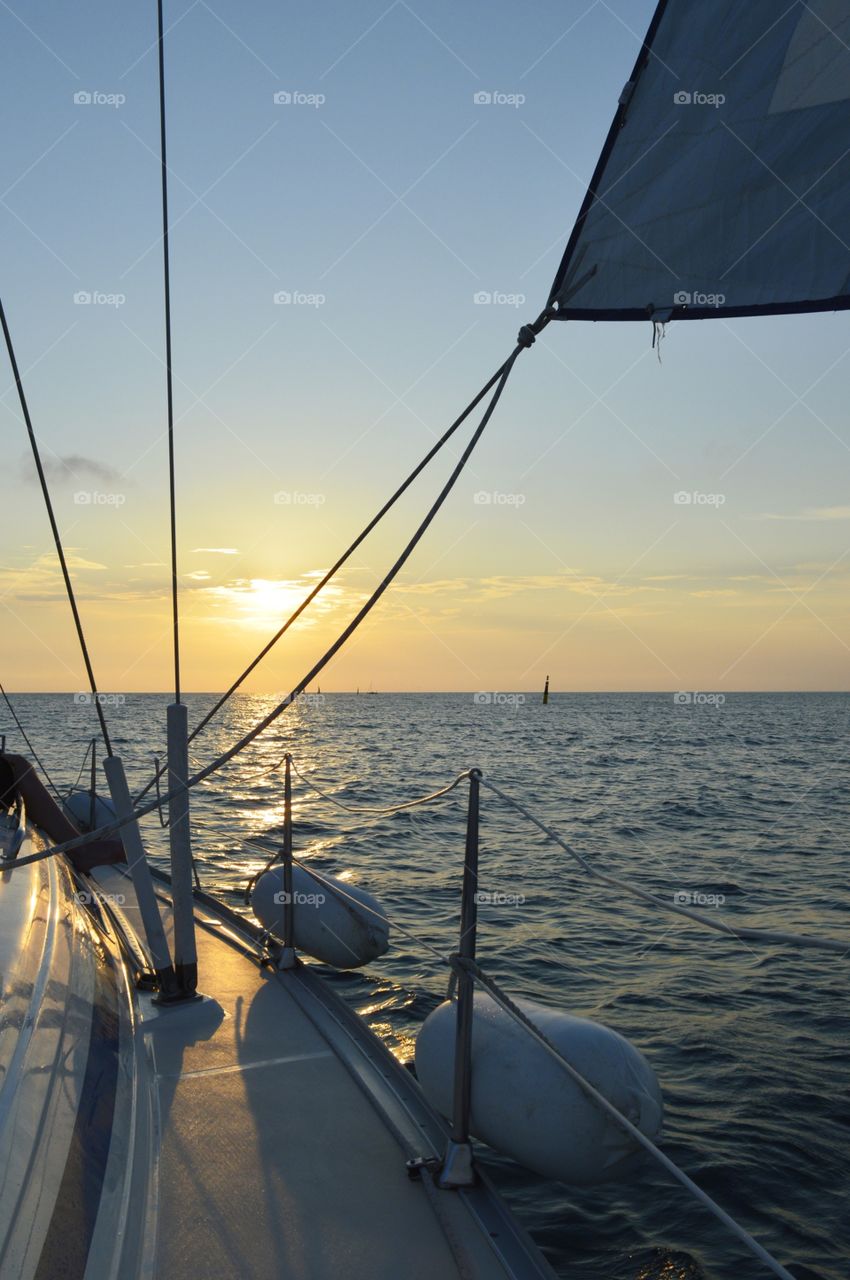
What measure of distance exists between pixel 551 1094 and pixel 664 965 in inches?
294

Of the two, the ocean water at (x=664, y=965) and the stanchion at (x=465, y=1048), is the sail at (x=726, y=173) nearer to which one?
the stanchion at (x=465, y=1048)

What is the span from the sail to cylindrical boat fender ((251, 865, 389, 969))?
4158 millimetres

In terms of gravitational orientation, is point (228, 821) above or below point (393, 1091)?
below

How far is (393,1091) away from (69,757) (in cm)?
4103

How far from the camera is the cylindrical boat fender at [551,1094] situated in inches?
129

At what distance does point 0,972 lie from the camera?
9.61ft

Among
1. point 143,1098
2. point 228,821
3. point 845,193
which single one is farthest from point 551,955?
point 228,821

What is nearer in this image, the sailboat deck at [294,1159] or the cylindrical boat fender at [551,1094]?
the sailboat deck at [294,1159]

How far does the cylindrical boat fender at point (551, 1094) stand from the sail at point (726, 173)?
2.93m

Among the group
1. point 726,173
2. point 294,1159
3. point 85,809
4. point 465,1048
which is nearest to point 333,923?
point 294,1159

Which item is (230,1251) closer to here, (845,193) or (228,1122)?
(228,1122)

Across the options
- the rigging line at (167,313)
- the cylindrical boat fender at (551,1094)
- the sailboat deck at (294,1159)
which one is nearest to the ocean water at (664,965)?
the sailboat deck at (294,1159)

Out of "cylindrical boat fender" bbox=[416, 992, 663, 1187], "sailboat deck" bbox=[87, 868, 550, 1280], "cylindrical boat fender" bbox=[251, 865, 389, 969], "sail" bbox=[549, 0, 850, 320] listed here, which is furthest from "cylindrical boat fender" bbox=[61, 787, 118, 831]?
"sail" bbox=[549, 0, 850, 320]

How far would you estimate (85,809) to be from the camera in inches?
463
